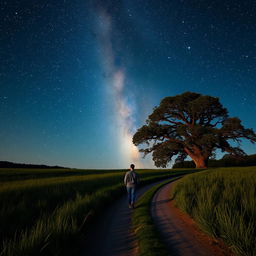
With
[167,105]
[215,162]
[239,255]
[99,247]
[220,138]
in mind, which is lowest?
[99,247]

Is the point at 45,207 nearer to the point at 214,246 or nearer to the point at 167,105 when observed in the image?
the point at 214,246

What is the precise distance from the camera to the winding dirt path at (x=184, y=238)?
128 inches

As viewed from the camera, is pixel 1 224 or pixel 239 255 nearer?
pixel 239 255

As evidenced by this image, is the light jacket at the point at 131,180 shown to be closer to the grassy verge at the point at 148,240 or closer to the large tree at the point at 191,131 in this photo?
the grassy verge at the point at 148,240

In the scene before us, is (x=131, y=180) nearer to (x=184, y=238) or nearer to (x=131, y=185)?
(x=131, y=185)

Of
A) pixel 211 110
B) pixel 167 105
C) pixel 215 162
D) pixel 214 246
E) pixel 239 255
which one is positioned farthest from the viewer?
pixel 215 162

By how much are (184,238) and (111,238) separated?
204cm

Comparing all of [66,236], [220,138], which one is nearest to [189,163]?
[220,138]

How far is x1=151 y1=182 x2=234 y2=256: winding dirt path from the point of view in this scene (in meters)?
3.25

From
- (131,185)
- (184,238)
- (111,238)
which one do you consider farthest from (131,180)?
(184,238)

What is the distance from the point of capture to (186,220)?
5.10 metres

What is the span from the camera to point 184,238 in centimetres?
384

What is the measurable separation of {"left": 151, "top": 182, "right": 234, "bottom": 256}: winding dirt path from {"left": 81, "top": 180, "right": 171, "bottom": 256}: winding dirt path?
0.97 metres

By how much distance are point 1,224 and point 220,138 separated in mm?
33509
